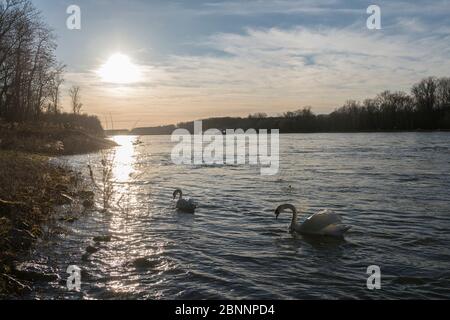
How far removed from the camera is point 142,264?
31.4 ft

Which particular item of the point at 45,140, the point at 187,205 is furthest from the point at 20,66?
the point at 187,205

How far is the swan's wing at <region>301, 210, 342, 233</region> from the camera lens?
1200 cm

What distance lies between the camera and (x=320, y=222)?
1213 centimetres

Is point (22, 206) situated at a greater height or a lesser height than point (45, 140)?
lesser

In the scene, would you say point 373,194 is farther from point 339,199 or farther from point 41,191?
point 41,191

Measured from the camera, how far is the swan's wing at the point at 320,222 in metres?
12.0

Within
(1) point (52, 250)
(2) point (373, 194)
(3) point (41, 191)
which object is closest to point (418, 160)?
(2) point (373, 194)

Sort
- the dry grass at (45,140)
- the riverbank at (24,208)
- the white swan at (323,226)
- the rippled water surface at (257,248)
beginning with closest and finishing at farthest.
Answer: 1. the rippled water surface at (257,248)
2. the riverbank at (24,208)
3. the white swan at (323,226)
4. the dry grass at (45,140)

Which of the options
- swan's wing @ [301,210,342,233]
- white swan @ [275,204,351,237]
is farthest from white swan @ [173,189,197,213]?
swan's wing @ [301,210,342,233]

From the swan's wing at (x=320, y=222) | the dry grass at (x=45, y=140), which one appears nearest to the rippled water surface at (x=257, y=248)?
the swan's wing at (x=320, y=222)

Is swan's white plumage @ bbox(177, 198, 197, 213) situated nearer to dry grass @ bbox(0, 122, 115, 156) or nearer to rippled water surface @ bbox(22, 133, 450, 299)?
rippled water surface @ bbox(22, 133, 450, 299)

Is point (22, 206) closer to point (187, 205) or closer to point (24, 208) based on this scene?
point (24, 208)

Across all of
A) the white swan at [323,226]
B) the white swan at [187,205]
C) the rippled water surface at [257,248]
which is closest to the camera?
the rippled water surface at [257,248]

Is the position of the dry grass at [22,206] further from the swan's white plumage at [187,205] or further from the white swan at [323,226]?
the white swan at [323,226]
